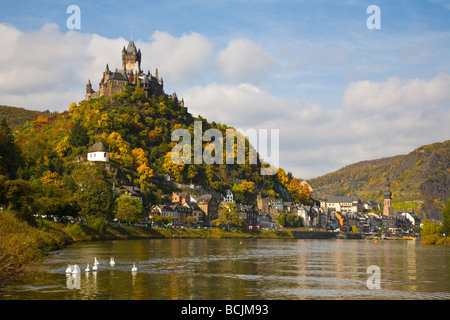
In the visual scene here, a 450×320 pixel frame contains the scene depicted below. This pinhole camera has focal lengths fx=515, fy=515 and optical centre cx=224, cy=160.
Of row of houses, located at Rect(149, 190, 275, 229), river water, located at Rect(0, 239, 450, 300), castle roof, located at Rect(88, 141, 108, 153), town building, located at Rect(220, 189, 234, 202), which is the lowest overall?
river water, located at Rect(0, 239, 450, 300)

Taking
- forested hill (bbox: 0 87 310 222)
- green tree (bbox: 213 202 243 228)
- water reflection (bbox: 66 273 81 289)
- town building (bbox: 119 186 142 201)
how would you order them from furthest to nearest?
green tree (bbox: 213 202 243 228) → town building (bbox: 119 186 142 201) → forested hill (bbox: 0 87 310 222) → water reflection (bbox: 66 273 81 289)

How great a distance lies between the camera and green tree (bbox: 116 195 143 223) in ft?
Answer: 412

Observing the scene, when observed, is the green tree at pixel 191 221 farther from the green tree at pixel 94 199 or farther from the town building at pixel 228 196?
the green tree at pixel 94 199

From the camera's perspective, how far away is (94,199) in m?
108

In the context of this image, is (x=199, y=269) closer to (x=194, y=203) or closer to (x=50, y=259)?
(x=50, y=259)

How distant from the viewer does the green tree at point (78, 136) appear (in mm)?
167625

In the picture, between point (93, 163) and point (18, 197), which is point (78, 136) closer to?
point (93, 163)

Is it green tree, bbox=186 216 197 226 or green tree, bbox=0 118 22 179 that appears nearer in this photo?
green tree, bbox=0 118 22 179

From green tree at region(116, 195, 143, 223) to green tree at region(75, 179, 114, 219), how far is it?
12.8 m

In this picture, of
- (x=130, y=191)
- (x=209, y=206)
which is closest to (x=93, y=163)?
(x=130, y=191)

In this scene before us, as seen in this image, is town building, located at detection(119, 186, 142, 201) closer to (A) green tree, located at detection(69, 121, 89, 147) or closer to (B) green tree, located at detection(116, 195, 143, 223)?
(B) green tree, located at detection(116, 195, 143, 223)

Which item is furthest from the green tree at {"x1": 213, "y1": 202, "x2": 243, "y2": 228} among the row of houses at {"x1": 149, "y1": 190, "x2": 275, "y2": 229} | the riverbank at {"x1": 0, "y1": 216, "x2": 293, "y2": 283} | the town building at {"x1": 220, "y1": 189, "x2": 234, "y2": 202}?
the town building at {"x1": 220, "y1": 189, "x2": 234, "y2": 202}
